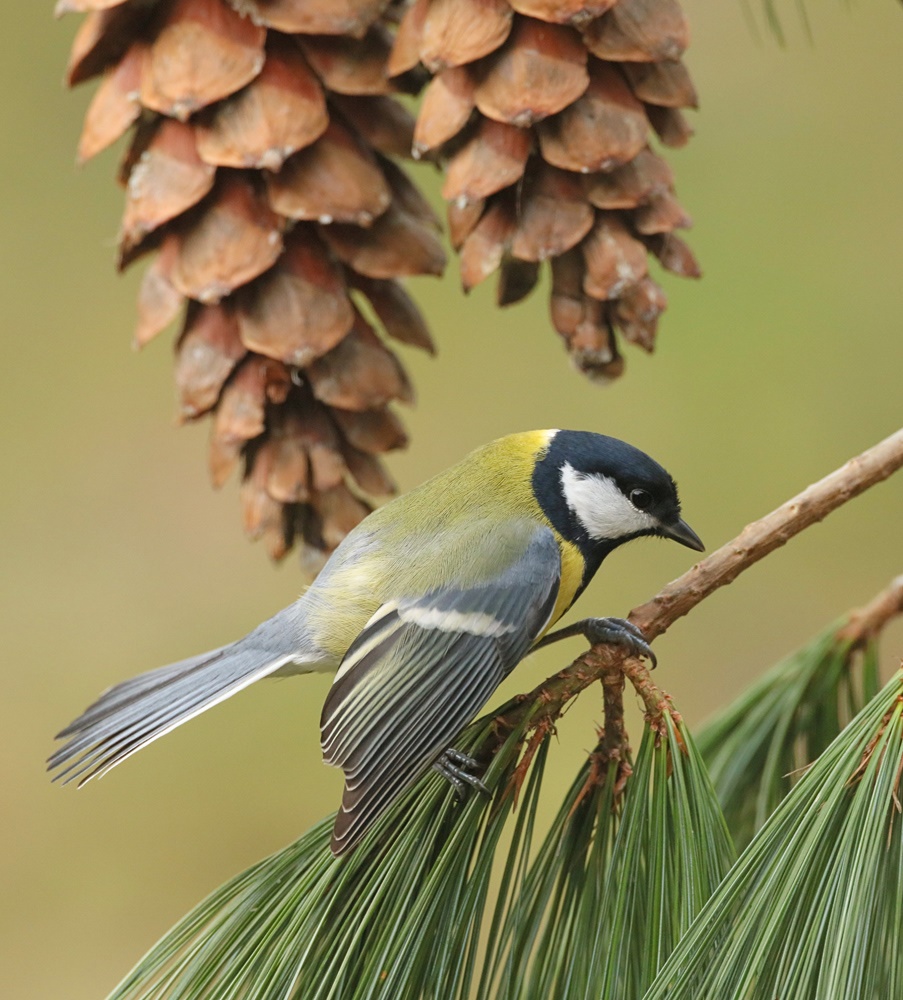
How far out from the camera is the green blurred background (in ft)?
5.42

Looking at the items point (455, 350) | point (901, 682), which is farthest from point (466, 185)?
point (455, 350)

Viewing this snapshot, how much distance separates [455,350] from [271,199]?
978 mm

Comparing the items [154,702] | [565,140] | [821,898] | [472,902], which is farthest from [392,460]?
[821,898]

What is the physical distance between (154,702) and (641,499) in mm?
478

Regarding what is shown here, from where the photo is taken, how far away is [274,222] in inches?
33.5

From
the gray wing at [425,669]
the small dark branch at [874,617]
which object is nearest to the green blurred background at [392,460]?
the gray wing at [425,669]

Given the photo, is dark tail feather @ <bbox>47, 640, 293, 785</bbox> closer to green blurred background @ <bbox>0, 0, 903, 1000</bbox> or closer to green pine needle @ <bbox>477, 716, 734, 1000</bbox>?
green pine needle @ <bbox>477, 716, 734, 1000</bbox>

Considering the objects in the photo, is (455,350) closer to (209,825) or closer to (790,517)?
(209,825)

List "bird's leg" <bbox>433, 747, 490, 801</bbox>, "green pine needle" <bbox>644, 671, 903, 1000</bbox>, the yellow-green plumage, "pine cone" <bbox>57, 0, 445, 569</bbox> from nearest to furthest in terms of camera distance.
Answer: "green pine needle" <bbox>644, 671, 903, 1000</bbox> < "bird's leg" <bbox>433, 747, 490, 801</bbox> < "pine cone" <bbox>57, 0, 445, 569</bbox> < the yellow-green plumage

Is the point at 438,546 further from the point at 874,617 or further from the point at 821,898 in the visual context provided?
the point at 821,898

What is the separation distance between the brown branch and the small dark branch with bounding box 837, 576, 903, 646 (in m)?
0.15

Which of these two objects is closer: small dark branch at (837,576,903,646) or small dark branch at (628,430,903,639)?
small dark branch at (628,430,903,639)

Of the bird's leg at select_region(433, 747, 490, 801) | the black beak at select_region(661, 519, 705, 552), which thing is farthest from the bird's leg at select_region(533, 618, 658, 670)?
the black beak at select_region(661, 519, 705, 552)

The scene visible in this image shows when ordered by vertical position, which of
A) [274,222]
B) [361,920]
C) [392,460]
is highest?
[274,222]
